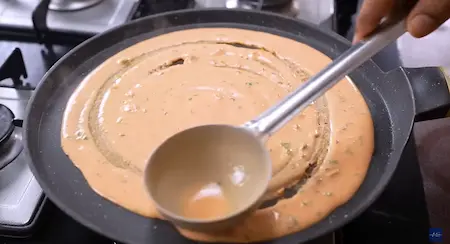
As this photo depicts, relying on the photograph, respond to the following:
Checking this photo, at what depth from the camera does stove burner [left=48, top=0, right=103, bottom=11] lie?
1.16 m

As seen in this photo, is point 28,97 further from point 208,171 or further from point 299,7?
point 299,7

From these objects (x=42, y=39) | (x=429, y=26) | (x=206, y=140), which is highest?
(x=429, y=26)

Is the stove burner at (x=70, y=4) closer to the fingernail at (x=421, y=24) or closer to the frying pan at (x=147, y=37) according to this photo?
the frying pan at (x=147, y=37)

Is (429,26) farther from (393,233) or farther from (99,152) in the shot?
(99,152)

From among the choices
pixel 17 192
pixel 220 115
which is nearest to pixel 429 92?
pixel 220 115

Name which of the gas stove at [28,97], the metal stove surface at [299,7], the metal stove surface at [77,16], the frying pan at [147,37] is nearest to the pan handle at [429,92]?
the frying pan at [147,37]

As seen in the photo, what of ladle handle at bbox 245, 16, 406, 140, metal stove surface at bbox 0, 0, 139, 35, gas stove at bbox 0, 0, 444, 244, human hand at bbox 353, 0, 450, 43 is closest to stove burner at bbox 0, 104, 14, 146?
gas stove at bbox 0, 0, 444, 244

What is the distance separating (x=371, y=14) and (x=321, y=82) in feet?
0.39

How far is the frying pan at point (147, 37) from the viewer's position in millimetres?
689

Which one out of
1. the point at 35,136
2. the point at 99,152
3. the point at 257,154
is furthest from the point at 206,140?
the point at 35,136

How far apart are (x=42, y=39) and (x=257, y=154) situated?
1.99 feet

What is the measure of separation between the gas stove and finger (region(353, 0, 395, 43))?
27cm

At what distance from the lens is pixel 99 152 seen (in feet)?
2.61

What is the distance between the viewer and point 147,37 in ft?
3.31
